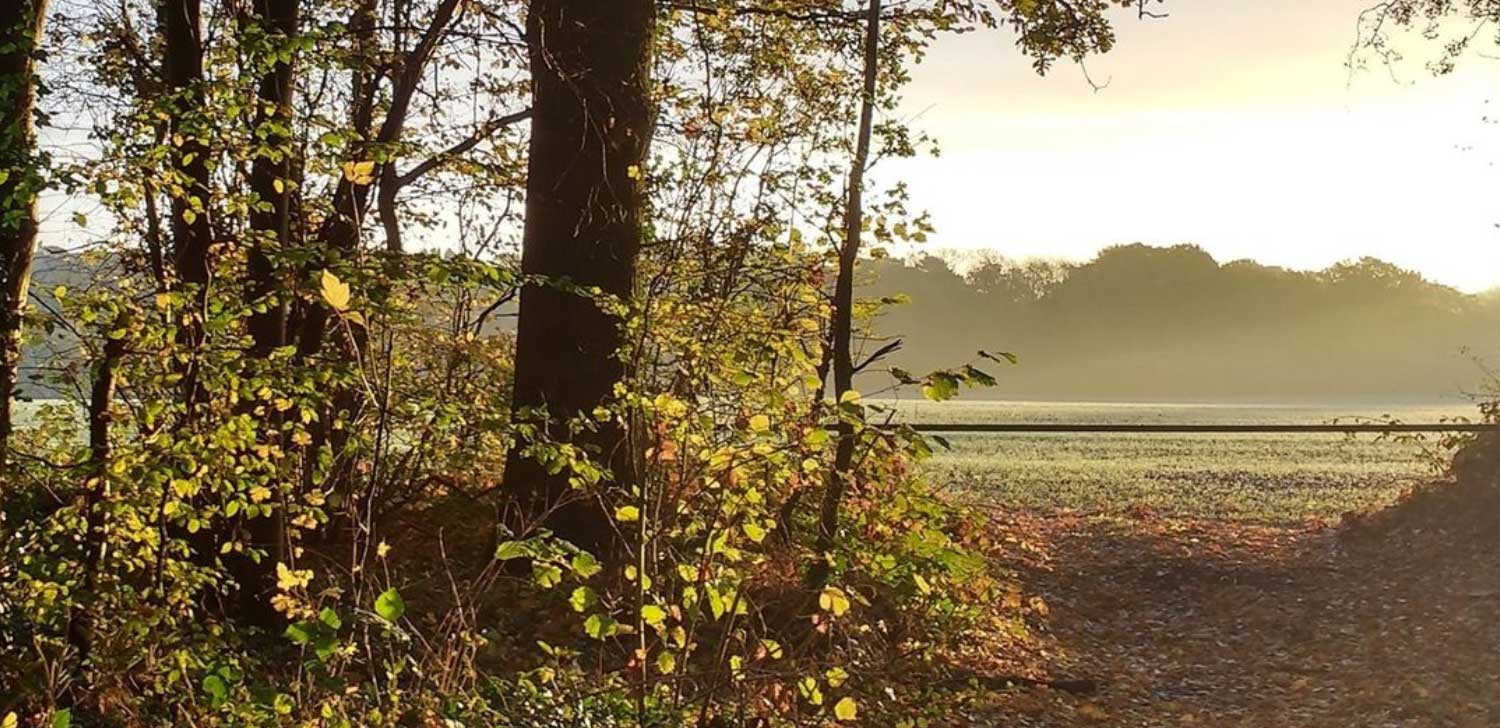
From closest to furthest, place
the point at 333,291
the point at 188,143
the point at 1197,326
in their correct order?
the point at 333,291 → the point at 188,143 → the point at 1197,326

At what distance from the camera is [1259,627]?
26.8 feet

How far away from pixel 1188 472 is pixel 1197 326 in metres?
57.6

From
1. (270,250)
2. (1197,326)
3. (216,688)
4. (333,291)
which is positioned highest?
(1197,326)

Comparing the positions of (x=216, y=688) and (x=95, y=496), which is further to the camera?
(x=95, y=496)

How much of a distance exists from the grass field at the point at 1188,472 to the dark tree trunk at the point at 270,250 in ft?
18.9

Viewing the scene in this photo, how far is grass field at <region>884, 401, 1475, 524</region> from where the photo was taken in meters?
13.8

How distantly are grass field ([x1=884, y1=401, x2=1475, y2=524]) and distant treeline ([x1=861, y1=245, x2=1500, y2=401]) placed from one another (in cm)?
3732

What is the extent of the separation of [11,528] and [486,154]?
485cm

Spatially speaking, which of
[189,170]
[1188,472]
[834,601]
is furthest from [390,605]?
[1188,472]

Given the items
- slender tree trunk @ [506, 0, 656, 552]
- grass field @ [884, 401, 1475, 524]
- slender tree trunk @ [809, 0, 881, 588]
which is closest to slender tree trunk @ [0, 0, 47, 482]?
slender tree trunk @ [506, 0, 656, 552]

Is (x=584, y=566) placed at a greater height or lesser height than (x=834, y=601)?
greater

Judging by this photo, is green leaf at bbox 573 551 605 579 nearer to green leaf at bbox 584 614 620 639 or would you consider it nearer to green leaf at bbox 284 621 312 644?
green leaf at bbox 584 614 620 639

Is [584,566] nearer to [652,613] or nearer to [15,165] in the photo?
[652,613]

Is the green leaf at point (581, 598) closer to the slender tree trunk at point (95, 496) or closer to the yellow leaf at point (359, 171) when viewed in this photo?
the yellow leaf at point (359, 171)
